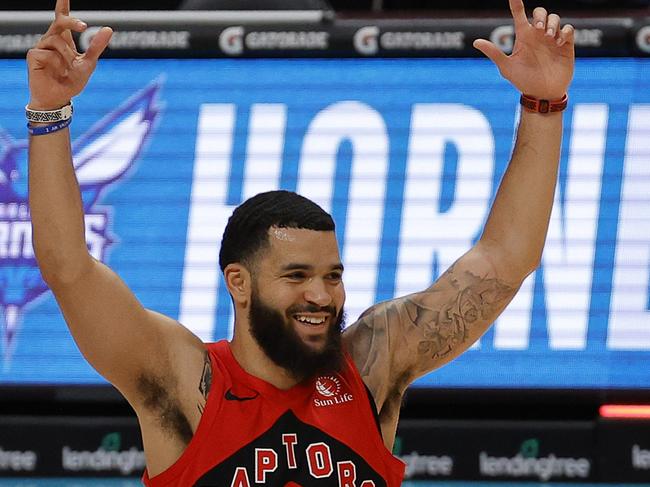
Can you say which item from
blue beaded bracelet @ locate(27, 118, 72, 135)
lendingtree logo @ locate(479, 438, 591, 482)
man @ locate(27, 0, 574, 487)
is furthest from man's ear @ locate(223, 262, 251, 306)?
lendingtree logo @ locate(479, 438, 591, 482)

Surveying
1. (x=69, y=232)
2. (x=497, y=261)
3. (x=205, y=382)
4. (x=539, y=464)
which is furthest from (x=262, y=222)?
(x=539, y=464)

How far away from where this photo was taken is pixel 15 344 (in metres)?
6.38

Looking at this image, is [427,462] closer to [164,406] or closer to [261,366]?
[261,366]

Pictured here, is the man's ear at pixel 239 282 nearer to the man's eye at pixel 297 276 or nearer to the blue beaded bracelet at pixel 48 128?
the man's eye at pixel 297 276

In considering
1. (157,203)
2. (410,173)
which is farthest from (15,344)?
(410,173)

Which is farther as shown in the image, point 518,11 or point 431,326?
point 431,326

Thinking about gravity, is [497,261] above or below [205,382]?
above

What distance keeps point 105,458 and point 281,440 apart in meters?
3.15

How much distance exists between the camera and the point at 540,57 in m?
3.50

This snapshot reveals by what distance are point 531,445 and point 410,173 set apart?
139 centimetres

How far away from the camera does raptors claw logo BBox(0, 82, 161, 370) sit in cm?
642

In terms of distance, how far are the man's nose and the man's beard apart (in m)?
0.02

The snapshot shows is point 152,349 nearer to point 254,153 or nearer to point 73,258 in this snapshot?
point 73,258

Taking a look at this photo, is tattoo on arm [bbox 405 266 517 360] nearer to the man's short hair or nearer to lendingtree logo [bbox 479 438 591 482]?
the man's short hair
